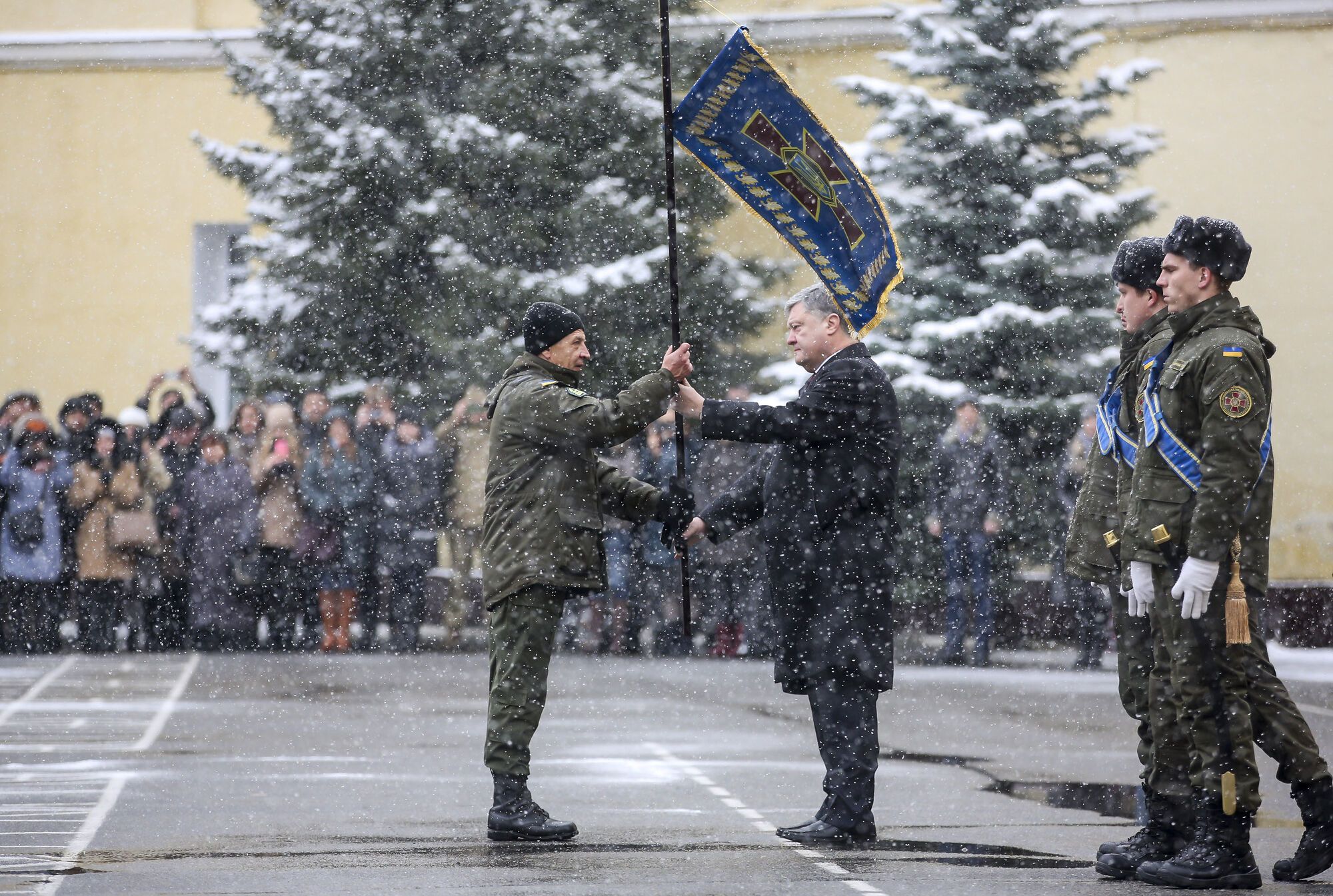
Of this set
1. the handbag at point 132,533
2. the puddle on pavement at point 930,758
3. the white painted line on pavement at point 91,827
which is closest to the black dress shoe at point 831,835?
the white painted line on pavement at point 91,827

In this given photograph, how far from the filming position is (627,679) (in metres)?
16.8

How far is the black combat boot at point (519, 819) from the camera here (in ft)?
28.1

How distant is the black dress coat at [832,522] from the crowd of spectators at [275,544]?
33.8 ft

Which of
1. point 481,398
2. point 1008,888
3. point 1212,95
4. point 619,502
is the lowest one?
point 1008,888

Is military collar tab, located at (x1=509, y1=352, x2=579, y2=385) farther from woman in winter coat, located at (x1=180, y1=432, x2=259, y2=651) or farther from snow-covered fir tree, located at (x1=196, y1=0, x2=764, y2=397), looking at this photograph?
snow-covered fir tree, located at (x1=196, y1=0, x2=764, y2=397)

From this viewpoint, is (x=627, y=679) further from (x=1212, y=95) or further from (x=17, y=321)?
(x=17, y=321)

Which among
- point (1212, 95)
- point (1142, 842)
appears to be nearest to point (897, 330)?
point (1212, 95)

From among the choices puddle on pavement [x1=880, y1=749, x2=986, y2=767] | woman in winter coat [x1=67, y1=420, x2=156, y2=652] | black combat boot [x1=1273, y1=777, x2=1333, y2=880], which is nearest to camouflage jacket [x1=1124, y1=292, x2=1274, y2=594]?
black combat boot [x1=1273, y1=777, x2=1333, y2=880]

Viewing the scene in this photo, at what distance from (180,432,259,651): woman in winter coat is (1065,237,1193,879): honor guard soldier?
1213 cm

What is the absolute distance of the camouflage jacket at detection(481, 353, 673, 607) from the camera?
340 inches

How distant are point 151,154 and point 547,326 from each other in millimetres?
20171

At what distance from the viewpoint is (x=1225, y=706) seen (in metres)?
7.41

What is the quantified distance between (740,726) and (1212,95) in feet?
48.1

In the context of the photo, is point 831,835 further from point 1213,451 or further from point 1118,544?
point 1213,451
